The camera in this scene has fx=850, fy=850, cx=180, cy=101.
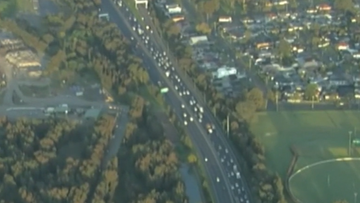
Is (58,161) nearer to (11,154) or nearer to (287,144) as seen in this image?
(11,154)

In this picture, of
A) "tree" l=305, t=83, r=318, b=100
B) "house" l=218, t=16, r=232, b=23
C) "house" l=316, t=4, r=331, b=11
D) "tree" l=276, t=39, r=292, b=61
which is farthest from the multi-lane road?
"house" l=316, t=4, r=331, b=11

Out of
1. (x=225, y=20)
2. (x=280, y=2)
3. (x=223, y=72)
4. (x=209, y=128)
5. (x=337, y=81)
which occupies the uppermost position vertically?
(x=209, y=128)

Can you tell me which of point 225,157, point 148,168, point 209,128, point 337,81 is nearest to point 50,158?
point 148,168

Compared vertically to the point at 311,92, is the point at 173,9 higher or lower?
lower

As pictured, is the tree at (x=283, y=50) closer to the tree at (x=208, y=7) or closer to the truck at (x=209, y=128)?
the tree at (x=208, y=7)

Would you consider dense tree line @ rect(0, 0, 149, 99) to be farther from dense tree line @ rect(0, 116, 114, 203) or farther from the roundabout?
the roundabout

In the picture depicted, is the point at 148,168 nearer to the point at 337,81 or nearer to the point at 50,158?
the point at 50,158

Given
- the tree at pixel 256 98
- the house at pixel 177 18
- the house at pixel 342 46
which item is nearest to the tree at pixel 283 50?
the house at pixel 342 46
